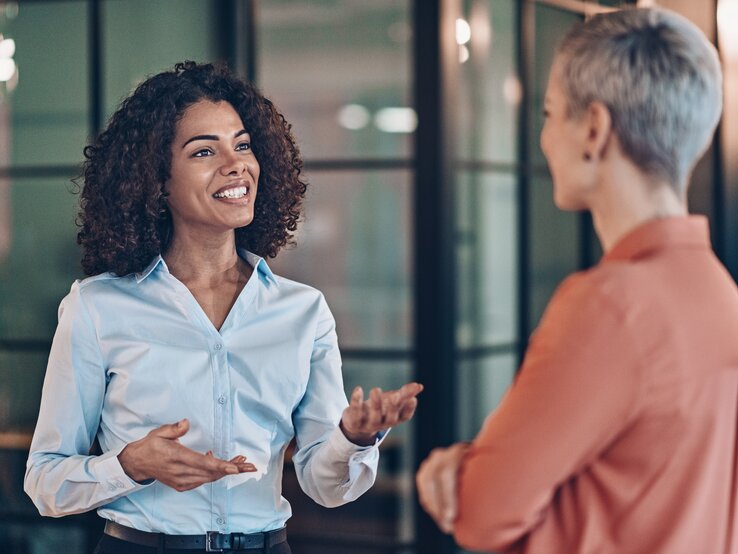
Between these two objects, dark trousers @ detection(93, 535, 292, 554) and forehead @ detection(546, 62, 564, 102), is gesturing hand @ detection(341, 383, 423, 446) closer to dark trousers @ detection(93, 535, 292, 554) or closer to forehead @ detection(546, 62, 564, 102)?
dark trousers @ detection(93, 535, 292, 554)

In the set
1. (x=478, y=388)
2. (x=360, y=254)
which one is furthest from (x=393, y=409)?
(x=478, y=388)

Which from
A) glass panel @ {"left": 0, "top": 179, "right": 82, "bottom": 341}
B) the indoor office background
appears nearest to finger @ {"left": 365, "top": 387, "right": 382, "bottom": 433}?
the indoor office background

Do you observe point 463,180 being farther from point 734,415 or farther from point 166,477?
point 734,415

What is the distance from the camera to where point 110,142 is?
66.4 inches

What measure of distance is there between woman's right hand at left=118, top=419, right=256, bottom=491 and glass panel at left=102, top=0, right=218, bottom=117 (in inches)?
105

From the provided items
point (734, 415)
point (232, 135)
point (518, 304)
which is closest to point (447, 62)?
point (518, 304)

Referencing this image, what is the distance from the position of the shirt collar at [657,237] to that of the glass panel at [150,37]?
120 inches

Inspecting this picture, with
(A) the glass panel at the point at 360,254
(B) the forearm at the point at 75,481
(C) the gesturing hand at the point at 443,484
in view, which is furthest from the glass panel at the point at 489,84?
(C) the gesturing hand at the point at 443,484

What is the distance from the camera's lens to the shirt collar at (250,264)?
65.6 inches

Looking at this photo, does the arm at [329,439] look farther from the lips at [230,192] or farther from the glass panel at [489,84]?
the glass panel at [489,84]

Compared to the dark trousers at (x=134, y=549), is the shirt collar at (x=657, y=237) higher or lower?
higher

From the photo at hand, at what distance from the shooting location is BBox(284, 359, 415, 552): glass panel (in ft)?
12.5

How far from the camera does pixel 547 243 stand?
436 centimetres

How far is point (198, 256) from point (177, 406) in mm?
254
